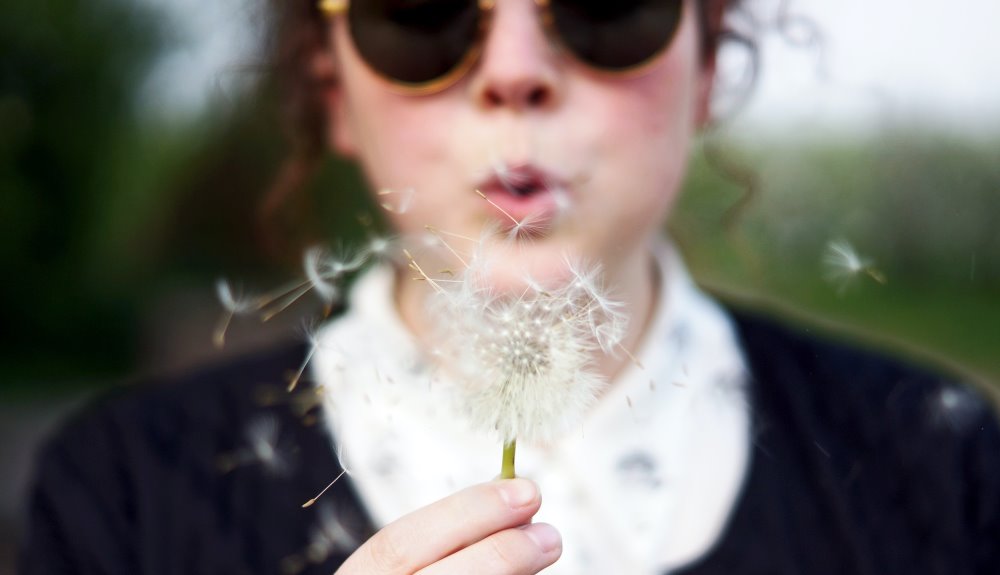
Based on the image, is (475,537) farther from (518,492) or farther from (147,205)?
(147,205)

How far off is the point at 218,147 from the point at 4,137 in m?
1.14

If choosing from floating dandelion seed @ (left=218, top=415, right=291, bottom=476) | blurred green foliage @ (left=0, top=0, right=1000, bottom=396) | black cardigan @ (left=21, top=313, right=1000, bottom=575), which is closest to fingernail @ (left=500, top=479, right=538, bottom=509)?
black cardigan @ (left=21, top=313, right=1000, bottom=575)

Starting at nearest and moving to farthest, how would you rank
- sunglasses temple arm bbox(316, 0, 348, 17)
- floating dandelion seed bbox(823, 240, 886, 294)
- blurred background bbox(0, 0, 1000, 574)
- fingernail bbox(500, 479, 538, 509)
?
fingernail bbox(500, 479, 538, 509), floating dandelion seed bbox(823, 240, 886, 294), sunglasses temple arm bbox(316, 0, 348, 17), blurred background bbox(0, 0, 1000, 574)

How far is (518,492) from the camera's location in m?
0.78

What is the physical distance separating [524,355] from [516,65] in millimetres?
470

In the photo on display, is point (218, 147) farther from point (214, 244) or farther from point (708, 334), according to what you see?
point (708, 334)

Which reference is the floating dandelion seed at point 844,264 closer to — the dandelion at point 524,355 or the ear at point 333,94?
the dandelion at point 524,355

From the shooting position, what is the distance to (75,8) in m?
4.36

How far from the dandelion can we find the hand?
0.09 ft

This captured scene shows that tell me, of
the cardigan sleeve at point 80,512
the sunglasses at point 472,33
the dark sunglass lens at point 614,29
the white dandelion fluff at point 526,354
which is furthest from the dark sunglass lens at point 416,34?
the cardigan sleeve at point 80,512

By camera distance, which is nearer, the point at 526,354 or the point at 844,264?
the point at 526,354

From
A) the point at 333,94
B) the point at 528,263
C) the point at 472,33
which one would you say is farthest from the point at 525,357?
the point at 333,94

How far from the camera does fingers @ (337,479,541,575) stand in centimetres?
79

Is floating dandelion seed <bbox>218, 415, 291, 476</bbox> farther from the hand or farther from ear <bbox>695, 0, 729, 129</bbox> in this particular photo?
ear <bbox>695, 0, 729, 129</bbox>
